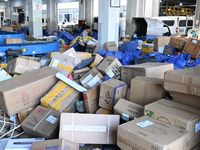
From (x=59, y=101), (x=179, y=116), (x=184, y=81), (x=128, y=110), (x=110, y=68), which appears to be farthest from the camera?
(x=110, y=68)

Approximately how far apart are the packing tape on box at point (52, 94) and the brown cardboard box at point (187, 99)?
53.5 inches

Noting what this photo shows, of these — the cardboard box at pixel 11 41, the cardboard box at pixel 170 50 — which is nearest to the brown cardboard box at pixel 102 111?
the cardboard box at pixel 170 50

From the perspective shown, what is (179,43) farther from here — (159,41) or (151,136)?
(151,136)

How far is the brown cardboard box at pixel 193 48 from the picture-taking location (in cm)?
462

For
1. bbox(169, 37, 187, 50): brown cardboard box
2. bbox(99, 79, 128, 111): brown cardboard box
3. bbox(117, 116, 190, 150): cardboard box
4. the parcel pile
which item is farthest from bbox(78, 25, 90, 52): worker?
bbox(117, 116, 190, 150): cardboard box

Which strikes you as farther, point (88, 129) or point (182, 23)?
point (182, 23)

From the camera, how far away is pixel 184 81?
5.89ft

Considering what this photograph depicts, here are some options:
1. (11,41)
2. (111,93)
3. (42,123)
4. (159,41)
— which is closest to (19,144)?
(42,123)

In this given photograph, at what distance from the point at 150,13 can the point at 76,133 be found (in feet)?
39.8

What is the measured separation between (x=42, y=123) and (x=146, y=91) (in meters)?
1.20

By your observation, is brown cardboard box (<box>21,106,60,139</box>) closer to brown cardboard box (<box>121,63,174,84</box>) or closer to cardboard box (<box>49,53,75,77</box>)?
cardboard box (<box>49,53,75,77</box>)

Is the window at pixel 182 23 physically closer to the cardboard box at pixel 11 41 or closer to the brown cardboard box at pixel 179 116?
the cardboard box at pixel 11 41

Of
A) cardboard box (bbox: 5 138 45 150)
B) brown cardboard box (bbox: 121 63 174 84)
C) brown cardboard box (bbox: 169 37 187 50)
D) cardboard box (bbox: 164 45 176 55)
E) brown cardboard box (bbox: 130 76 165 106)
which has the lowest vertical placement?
cardboard box (bbox: 5 138 45 150)

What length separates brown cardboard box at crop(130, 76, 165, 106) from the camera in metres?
2.24
